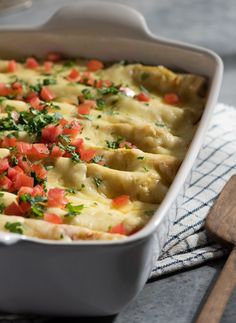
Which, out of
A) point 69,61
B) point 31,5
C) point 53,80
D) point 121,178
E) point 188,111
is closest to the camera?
point 121,178

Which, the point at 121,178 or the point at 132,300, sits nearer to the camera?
the point at 132,300

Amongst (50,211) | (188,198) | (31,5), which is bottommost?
(31,5)

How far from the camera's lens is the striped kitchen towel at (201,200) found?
305 centimetres

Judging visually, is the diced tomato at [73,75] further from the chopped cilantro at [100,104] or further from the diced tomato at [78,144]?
the diced tomato at [78,144]

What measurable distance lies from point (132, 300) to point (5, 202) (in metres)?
0.62

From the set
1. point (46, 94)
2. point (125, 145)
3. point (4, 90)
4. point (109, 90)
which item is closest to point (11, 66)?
point (4, 90)

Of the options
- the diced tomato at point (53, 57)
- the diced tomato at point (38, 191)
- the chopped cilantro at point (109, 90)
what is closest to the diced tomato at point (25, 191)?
the diced tomato at point (38, 191)

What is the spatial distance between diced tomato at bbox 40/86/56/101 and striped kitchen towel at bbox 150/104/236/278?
80 cm

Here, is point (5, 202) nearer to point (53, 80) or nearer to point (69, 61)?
point (53, 80)

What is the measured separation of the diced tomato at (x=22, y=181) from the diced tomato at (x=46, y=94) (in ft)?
2.51

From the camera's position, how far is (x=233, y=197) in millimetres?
3260

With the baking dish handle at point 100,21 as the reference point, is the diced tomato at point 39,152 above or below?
below

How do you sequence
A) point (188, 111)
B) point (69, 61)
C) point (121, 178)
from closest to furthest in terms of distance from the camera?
point (121, 178) → point (188, 111) → point (69, 61)

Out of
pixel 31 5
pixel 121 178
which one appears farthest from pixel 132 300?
pixel 31 5
